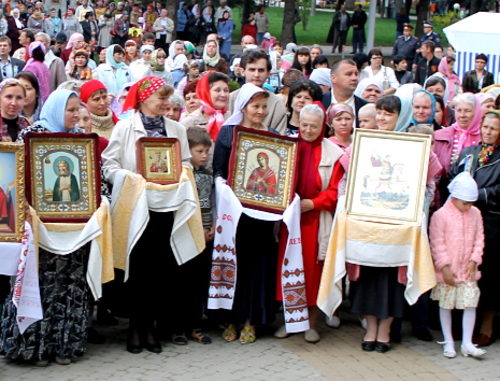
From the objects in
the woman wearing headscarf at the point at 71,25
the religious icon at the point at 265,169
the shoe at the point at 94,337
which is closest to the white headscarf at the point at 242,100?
the religious icon at the point at 265,169

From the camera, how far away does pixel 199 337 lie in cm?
649

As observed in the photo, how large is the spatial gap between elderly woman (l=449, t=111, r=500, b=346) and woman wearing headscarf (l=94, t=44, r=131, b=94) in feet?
25.2

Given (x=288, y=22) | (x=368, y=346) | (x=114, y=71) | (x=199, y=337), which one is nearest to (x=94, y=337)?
(x=199, y=337)

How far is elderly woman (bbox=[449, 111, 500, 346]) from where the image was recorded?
254 inches

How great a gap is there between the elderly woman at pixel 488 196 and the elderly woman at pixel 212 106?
215 centimetres

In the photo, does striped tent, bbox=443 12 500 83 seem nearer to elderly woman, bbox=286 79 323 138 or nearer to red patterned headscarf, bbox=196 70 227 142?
elderly woman, bbox=286 79 323 138

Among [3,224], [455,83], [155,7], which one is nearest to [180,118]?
[3,224]

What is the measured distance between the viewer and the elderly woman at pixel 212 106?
733 cm

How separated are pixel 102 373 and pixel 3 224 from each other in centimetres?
125

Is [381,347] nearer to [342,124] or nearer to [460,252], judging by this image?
[460,252]

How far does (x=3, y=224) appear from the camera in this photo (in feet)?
18.2

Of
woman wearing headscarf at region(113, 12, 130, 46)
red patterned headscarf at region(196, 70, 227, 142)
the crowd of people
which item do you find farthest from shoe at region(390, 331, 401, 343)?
woman wearing headscarf at region(113, 12, 130, 46)

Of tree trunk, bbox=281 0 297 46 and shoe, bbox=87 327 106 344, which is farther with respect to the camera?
tree trunk, bbox=281 0 297 46

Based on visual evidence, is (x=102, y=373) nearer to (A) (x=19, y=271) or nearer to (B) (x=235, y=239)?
(A) (x=19, y=271)
